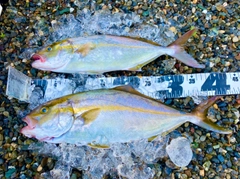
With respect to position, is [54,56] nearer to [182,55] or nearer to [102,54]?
[102,54]

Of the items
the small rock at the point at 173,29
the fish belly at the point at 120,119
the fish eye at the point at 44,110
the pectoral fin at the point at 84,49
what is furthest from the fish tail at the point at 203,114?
the fish eye at the point at 44,110

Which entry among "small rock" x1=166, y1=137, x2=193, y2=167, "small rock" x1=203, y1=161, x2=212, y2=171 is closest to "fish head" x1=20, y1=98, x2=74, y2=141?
"small rock" x1=166, y1=137, x2=193, y2=167

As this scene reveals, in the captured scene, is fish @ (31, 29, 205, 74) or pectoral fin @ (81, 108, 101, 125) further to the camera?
fish @ (31, 29, 205, 74)

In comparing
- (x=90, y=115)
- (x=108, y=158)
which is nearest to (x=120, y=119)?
(x=90, y=115)

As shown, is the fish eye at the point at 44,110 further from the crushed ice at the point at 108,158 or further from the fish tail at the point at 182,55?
the fish tail at the point at 182,55

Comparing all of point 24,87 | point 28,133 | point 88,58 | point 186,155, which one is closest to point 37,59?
point 24,87

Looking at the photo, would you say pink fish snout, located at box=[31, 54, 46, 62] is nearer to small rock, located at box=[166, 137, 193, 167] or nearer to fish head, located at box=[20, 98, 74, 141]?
fish head, located at box=[20, 98, 74, 141]
